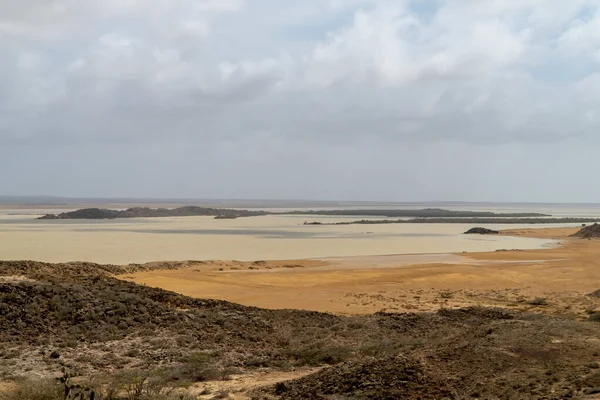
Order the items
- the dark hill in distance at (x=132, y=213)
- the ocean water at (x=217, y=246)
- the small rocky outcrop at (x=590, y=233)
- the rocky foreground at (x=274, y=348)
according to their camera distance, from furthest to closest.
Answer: the dark hill in distance at (x=132, y=213)
the small rocky outcrop at (x=590, y=233)
the ocean water at (x=217, y=246)
the rocky foreground at (x=274, y=348)

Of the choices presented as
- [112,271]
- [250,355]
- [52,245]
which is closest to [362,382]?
[250,355]

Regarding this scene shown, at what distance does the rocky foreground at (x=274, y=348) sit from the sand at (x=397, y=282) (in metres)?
4.15

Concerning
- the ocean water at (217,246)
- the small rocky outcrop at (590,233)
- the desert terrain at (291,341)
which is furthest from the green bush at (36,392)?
the small rocky outcrop at (590,233)

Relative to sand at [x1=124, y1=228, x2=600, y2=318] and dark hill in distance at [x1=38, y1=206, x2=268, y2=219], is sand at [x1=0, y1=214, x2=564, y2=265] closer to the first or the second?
sand at [x1=124, y1=228, x2=600, y2=318]

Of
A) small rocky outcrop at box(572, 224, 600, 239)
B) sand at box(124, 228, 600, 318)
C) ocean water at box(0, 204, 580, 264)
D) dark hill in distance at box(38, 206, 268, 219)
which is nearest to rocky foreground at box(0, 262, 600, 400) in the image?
sand at box(124, 228, 600, 318)

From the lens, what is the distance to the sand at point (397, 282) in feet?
68.1

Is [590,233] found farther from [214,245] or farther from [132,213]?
[132,213]

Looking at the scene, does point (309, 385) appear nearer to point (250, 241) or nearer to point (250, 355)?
point (250, 355)

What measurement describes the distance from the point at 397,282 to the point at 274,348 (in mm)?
14292

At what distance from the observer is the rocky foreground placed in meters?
9.05

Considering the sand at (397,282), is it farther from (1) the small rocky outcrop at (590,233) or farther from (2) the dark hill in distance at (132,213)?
(2) the dark hill in distance at (132,213)

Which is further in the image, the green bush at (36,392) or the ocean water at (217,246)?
the ocean water at (217,246)

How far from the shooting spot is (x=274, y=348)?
13.3 metres

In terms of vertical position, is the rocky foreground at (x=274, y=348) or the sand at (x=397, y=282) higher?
the rocky foreground at (x=274, y=348)
